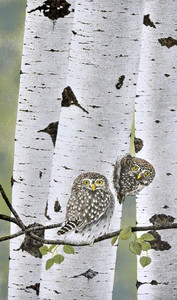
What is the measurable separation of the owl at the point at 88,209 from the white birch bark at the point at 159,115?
94 millimetres

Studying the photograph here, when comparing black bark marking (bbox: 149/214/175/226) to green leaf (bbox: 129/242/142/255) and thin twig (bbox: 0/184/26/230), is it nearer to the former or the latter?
green leaf (bbox: 129/242/142/255)

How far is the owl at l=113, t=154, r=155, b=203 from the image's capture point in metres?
0.95

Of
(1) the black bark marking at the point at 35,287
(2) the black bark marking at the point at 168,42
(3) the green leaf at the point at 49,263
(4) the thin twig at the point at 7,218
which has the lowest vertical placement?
(1) the black bark marking at the point at 35,287

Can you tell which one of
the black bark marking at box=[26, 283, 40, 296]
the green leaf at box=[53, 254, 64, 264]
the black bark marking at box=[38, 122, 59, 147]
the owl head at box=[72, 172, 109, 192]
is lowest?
the black bark marking at box=[26, 283, 40, 296]

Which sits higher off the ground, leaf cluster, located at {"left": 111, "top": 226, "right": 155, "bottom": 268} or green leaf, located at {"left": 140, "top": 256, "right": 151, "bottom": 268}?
leaf cluster, located at {"left": 111, "top": 226, "right": 155, "bottom": 268}

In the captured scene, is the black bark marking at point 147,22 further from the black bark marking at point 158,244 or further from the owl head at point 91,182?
the black bark marking at point 158,244

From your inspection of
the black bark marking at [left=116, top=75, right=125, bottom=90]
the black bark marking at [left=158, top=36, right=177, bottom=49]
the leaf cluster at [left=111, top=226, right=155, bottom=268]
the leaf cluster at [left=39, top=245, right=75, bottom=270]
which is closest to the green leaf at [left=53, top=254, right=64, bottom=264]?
the leaf cluster at [left=39, top=245, right=75, bottom=270]

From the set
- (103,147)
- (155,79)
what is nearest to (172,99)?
(155,79)

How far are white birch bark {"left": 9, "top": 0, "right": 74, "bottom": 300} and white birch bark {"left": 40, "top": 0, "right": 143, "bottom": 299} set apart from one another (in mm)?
46

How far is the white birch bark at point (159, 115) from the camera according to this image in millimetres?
983

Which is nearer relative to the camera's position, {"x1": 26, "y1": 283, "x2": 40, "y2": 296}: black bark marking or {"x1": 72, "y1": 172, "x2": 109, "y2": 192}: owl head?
{"x1": 72, "y1": 172, "x2": 109, "y2": 192}: owl head

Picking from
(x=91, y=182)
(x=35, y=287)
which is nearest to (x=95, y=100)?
(x=91, y=182)

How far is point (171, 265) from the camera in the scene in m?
1.00

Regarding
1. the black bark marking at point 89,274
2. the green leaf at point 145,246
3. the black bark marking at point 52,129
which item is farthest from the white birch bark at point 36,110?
the green leaf at point 145,246
